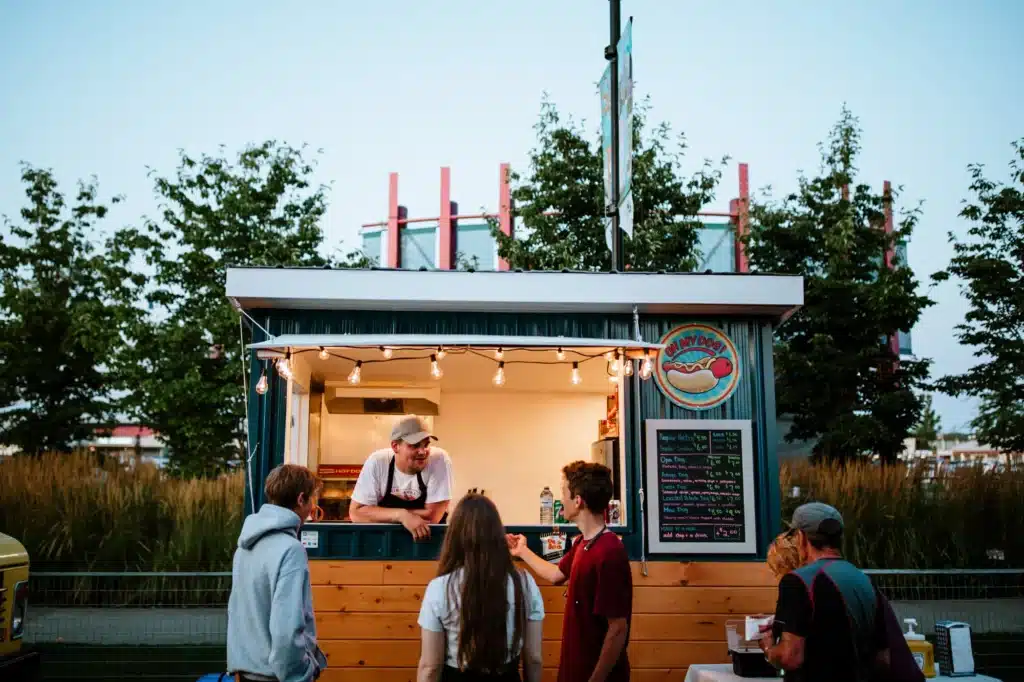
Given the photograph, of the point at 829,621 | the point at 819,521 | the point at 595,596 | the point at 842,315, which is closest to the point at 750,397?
the point at 595,596

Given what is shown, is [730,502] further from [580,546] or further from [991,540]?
[991,540]

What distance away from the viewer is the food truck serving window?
6.96 metres

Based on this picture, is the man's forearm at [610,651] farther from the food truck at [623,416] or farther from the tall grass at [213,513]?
the tall grass at [213,513]

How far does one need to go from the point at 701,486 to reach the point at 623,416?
0.67 meters

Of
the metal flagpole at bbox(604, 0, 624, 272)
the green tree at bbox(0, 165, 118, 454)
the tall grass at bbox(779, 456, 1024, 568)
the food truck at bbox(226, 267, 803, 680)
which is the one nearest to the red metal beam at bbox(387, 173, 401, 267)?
the green tree at bbox(0, 165, 118, 454)

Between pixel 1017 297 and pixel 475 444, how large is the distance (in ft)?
29.7

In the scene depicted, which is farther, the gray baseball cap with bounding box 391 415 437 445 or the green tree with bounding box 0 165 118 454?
the green tree with bounding box 0 165 118 454

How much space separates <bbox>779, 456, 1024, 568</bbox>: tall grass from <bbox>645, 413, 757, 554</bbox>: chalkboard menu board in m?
5.70

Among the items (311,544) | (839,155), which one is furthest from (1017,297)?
(311,544)

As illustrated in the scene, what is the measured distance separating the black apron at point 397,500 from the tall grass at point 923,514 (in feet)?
22.3

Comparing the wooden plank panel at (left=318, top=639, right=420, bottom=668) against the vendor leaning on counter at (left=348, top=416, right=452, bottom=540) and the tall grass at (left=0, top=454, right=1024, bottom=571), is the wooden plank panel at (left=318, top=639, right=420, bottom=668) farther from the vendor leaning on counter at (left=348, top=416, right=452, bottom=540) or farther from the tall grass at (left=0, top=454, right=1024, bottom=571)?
the tall grass at (left=0, top=454, right=1024, bottom=571)

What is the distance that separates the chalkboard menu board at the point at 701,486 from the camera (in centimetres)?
595

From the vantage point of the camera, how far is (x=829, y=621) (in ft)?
10.3

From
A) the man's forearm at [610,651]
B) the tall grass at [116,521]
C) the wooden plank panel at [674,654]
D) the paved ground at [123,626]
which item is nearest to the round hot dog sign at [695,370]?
the wooden plank panel at [674,654]
